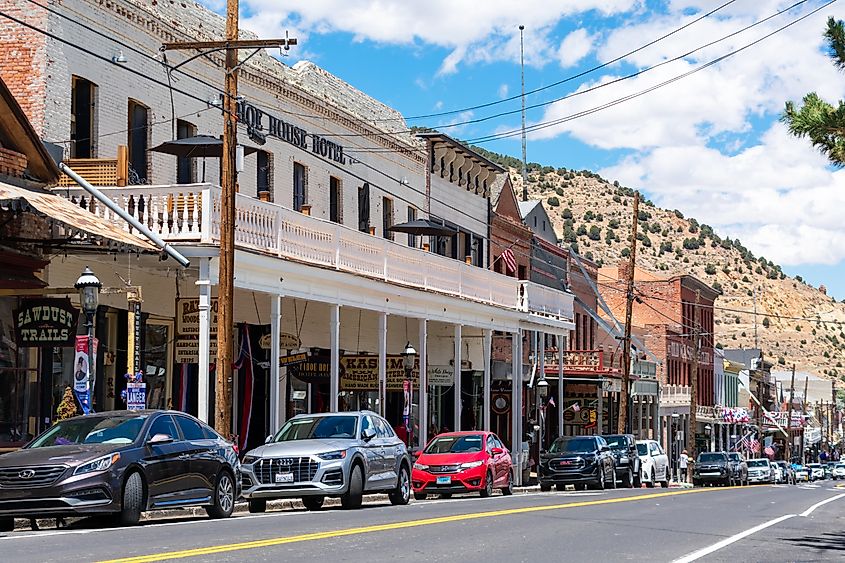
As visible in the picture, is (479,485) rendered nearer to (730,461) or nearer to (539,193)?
(730,461)

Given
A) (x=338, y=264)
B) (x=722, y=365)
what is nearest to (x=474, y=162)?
(x=338, y=264)

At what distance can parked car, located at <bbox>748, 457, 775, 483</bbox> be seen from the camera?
65.2 meters

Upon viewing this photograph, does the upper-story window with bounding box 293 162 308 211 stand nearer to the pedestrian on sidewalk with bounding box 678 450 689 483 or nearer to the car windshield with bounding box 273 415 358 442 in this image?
the car windshield with bounding box 273 415 358 442

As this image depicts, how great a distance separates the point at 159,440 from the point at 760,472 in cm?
5278

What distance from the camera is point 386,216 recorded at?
40.0 m

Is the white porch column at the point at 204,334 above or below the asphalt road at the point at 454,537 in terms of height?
above

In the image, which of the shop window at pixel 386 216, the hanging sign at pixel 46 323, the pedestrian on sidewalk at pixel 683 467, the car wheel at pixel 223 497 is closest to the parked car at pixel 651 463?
the shop window at pixel 386 216

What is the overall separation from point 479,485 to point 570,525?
10.1 meters

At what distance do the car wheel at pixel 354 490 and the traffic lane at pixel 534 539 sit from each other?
287 centimetres

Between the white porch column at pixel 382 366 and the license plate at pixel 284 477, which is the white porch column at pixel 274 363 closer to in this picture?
the license plate at pixel 284 477

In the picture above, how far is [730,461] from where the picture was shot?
5903 cm

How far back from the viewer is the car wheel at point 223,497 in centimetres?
1892

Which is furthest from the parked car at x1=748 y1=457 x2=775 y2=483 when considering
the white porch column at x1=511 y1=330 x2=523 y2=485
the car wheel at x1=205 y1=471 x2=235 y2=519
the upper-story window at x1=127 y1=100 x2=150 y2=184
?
the car wheel at x1=205 y1=471 x2=235 y2=519

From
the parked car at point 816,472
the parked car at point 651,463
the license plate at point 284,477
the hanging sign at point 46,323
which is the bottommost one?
the parked car at point 816,472
